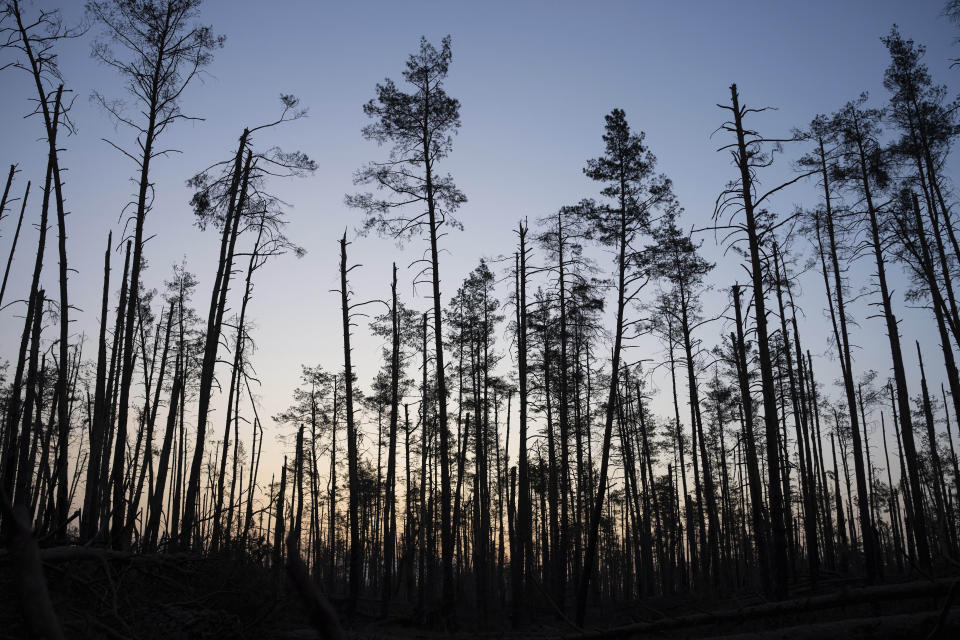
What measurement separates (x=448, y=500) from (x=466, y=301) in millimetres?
10913

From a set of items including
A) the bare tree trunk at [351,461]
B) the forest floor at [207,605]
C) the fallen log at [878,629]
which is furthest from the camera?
the bare tree trunk at [351,461]

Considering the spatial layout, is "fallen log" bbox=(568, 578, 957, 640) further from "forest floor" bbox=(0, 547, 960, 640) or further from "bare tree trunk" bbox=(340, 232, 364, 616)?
"bare tree trunk" bbox=(340, 232, 364, 616)

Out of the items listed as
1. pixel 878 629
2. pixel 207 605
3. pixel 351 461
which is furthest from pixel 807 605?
pixel 351 461

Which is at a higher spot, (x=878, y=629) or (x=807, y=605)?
(x=807, y=605)

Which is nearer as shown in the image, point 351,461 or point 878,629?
point 878,629

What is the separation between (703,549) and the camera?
84.3ft

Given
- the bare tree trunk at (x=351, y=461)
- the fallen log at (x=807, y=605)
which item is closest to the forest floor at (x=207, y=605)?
the fallen log at (x=807, y=605)

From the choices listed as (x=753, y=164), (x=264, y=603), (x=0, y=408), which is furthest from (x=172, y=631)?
(x=0, y=408)

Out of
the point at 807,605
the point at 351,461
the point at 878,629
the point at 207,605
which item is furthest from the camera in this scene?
the point at 351,461

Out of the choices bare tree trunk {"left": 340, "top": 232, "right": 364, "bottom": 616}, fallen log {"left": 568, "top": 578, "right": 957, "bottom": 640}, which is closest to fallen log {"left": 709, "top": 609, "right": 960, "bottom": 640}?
fallen log {"left": 568, "top": 578, "right": 957, "bottom": 640}

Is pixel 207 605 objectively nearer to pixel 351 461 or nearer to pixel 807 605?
pixel 807 605

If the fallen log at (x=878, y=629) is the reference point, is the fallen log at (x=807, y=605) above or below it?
above

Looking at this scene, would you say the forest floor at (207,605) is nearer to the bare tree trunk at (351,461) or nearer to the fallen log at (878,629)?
the fallen log at (878,629)

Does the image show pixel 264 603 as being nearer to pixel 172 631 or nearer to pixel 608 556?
pixel 172 631
